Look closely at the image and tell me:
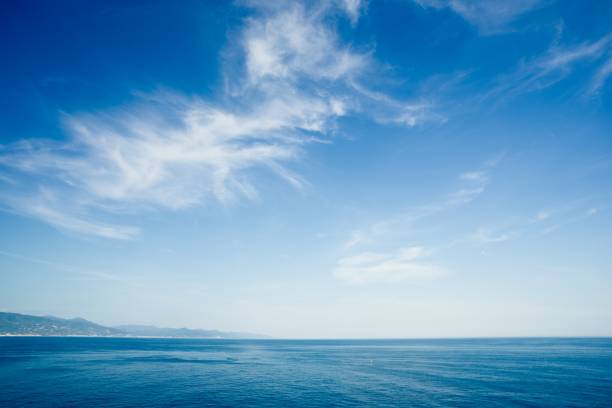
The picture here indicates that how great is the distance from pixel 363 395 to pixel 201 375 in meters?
46.9

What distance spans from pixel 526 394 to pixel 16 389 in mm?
98350

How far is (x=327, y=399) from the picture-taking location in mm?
55688

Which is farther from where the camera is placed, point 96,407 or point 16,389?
point 16,389

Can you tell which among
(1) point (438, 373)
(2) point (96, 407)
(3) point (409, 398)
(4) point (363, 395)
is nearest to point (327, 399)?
(4) point (363, 395)

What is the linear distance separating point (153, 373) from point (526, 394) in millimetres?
88418

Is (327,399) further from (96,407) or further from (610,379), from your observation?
(610,379)

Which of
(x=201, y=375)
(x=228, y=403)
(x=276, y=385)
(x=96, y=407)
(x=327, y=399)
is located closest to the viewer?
(x=96, y=407)

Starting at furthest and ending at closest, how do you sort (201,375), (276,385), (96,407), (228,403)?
(201,375) → (276,385) → (228,403) → (96,407)

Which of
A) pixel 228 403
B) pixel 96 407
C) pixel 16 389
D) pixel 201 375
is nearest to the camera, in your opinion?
pixel 96 407

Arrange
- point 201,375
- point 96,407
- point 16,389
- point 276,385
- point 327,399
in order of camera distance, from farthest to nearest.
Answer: point 201,375
point 276,385
point 16,389
point 327,399
point 96,407

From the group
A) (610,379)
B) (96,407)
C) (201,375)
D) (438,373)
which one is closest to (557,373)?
(610,379)

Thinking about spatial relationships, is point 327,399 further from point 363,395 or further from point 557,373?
point 557,373

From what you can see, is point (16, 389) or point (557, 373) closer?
point (16, 389)

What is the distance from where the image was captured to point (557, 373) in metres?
86.7
